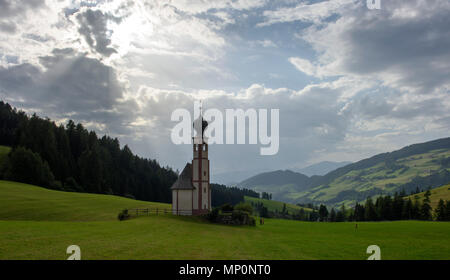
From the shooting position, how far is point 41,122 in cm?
10375

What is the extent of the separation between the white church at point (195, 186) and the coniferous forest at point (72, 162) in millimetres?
48109

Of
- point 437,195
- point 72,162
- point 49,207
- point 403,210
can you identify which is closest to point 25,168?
point 72,162

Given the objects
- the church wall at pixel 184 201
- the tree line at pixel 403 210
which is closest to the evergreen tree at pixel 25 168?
the church wall at pixel 184 201

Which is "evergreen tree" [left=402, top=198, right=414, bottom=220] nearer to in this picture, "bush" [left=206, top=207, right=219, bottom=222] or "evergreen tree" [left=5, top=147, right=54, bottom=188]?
"bush" [left=206, top=207, right=219, bottom=222]

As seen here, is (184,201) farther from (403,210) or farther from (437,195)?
(437,195)

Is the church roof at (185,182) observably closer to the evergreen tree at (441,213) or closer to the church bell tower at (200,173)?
the church bell tower at (200,173)

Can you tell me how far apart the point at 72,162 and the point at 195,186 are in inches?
2474

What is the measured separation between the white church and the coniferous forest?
4811cm

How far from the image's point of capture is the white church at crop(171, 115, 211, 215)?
59.3 meters

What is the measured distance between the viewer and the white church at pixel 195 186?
195ft

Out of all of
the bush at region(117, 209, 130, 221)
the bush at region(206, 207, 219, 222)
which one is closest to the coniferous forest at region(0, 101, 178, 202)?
the bush at region(117, 209, 130, 221)
